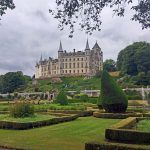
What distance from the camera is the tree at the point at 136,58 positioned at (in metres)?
88.1

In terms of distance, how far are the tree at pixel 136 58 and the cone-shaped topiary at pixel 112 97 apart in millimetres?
63826

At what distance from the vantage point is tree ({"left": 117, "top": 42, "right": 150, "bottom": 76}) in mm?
88062

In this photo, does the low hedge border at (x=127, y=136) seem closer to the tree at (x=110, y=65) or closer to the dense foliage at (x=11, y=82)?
the dense foliage at (x=11, y=82)

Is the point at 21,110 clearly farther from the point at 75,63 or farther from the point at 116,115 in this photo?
the point at 75,63

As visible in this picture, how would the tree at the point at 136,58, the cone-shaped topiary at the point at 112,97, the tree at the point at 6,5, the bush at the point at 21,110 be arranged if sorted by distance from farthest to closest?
1. the tree at the point at 136,58
2. the cone-shaped topiary at the point at 112,97
3. the bush at the point at 21,110
4. the tree at the point at 6,5

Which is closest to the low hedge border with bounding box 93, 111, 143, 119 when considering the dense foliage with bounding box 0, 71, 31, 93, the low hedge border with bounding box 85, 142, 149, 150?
the low hedge border with bounding box 85, 142, 149, 150

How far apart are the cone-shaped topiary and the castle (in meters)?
104

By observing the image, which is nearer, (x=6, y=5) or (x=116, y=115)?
(x=6, y=5)

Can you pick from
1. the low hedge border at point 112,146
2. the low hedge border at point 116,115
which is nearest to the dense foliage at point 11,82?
the low hedge border at point 116,115

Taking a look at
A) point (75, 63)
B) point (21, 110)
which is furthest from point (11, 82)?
point (21, 110)

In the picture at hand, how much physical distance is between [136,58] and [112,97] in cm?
6862

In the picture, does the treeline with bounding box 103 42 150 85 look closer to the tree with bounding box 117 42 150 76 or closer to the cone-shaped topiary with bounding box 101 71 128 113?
the tree with bounding box 117 42 150 76

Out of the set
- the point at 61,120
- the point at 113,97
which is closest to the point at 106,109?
the point at 113,97

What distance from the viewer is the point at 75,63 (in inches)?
5276
